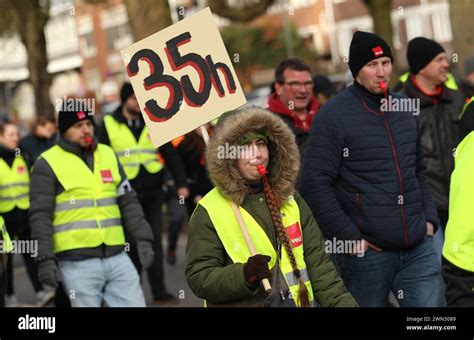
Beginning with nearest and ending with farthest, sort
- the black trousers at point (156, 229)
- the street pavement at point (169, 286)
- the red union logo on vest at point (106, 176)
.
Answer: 1. the red union logo on vest at point (106, 176)
2. the black trousers at point (156, 229)
3. the street pavement at point (169, 286)

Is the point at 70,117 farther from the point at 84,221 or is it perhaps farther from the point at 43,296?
the point at 43,296

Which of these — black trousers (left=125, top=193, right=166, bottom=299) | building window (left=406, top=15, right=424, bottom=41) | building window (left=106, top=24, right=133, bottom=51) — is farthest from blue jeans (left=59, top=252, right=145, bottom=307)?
building window (left=106, top=24, right=133, bottom=51)

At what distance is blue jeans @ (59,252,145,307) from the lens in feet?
24.5

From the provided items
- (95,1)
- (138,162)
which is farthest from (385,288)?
(95,1)

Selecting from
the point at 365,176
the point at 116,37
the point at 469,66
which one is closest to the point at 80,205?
the point at 365,176

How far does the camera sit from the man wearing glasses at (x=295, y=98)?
26.3 feet

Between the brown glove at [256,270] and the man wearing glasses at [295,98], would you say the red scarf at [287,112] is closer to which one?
the man wearing glasses at [295,98]

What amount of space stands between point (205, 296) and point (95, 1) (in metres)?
25.6

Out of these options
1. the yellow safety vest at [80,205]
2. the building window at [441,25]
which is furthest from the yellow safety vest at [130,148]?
the building window at [441,25]

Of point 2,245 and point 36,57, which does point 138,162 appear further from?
point 36,57

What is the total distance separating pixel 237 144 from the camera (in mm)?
5469

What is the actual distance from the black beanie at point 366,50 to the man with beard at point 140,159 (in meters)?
3.61

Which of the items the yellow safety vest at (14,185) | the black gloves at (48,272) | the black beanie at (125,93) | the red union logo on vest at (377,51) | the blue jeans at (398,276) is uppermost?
the black beanie at (125,93)

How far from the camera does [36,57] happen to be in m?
26.5
